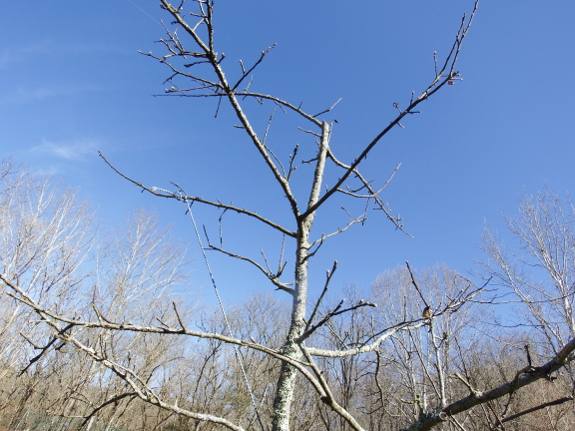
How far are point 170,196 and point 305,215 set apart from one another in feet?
2.35

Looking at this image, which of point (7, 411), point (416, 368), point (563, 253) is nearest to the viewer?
point (7, 411)

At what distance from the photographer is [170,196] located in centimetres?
164

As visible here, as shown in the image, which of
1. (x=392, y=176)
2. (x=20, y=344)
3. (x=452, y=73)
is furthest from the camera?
(x=20, y=344)

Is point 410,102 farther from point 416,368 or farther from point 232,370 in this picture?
point 416,368

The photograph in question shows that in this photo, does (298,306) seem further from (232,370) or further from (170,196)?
(232,370)

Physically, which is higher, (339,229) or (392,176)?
(392,176)

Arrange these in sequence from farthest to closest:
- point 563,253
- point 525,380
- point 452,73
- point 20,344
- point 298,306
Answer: point 563,253 → point 20,344 → point 298,306 → point 452,73 → point 525,380

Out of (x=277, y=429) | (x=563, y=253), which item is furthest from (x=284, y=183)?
(x=563, y=253)

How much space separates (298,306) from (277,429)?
45cm

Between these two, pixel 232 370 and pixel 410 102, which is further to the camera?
pixel 232 370

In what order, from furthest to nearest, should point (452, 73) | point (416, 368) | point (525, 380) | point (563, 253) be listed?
point (416, 368)
point (563, 253)
point (452, 73)
point (525, 380)

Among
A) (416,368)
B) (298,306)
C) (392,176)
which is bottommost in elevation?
(298,306)

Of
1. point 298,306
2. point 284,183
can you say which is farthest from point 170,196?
point 298,306

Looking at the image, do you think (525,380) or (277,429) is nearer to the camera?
(525,380)
